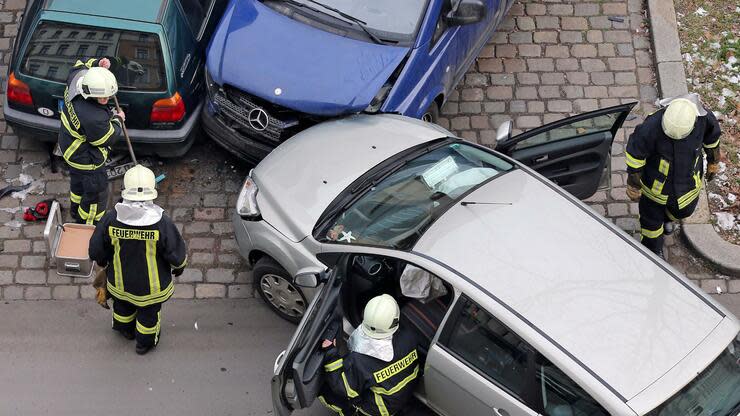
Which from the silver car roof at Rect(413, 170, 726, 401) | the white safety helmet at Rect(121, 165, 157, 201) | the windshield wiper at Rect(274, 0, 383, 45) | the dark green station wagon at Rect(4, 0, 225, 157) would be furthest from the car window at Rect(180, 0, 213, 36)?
the silver car roof at Rect(413, 170, 726, 401)

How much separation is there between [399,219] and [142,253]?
184 centimetres

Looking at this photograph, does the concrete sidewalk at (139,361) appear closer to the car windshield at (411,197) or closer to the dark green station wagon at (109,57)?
the car windshield at (411,197)

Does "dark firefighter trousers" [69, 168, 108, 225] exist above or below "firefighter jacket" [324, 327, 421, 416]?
below

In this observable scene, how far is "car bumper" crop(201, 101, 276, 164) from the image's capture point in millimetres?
7914

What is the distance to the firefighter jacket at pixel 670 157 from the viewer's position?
7.09 meters

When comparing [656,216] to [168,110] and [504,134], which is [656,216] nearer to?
[504,134]

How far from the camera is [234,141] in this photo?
314 inches

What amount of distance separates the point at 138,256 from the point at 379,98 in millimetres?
2521

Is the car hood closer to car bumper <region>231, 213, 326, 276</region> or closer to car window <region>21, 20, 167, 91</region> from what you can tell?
car window <region>21, 20, 167, 91</region>

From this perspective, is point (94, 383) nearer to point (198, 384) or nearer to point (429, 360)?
point (198, 384)

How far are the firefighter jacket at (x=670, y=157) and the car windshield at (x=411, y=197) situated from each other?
1.17 metres

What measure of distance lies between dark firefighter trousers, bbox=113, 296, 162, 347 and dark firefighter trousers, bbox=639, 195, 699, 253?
4.02 meters

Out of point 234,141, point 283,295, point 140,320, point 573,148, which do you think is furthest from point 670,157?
point 140,320

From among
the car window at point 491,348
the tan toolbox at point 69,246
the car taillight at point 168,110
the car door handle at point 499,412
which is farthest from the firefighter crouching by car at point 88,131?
the car door handle at point 499,412
